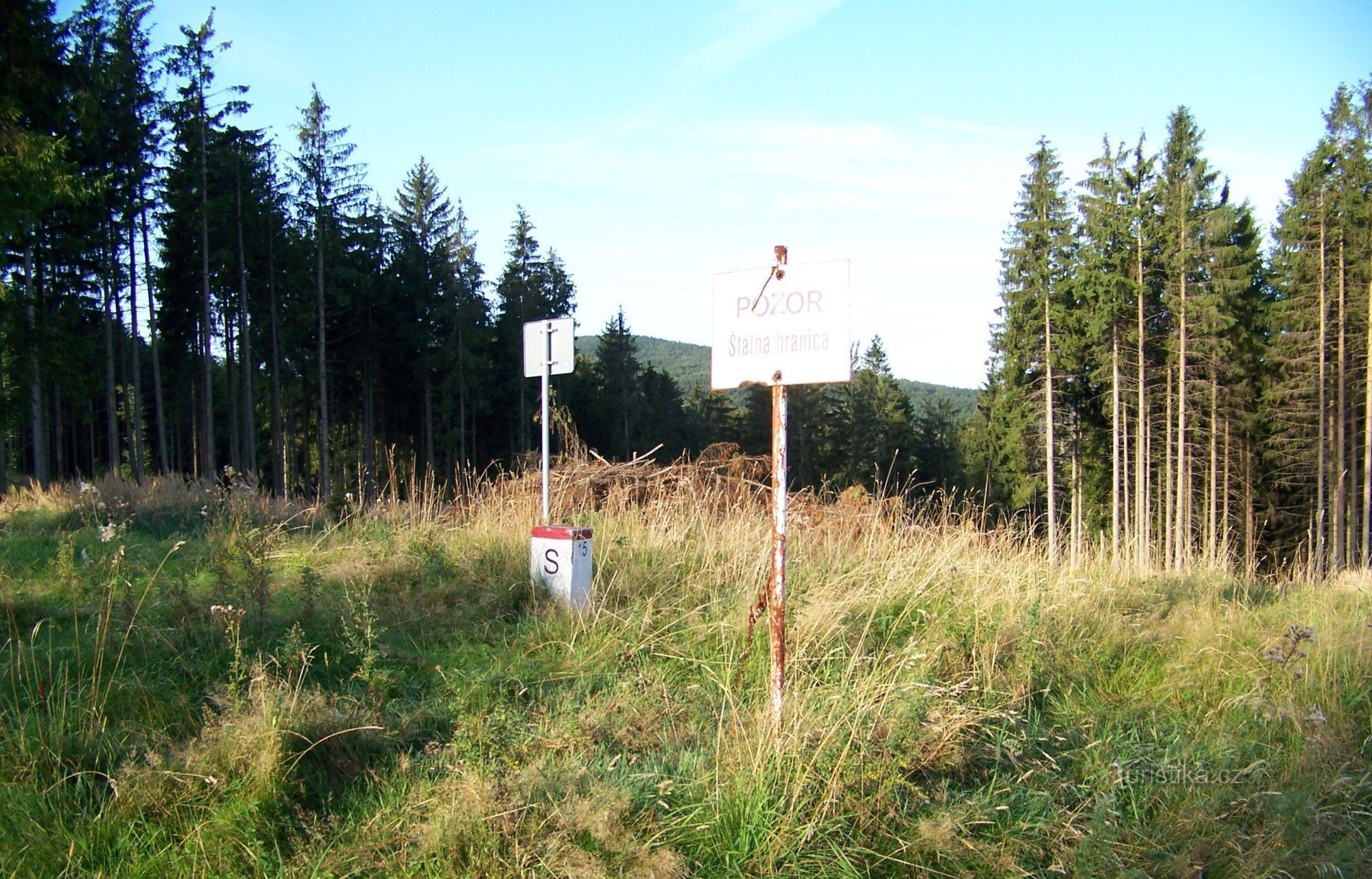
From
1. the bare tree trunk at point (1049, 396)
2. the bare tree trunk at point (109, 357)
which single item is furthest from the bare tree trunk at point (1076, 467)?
the bare tree trunk at point (109, 357)

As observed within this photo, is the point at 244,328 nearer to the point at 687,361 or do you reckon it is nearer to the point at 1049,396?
the point at 1049,396

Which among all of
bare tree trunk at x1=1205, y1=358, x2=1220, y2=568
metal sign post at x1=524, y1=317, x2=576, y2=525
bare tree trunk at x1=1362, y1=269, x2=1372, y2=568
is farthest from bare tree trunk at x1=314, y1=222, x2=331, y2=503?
bare tree trunk at x1=1362, y1=269, x2=1372, y2=568

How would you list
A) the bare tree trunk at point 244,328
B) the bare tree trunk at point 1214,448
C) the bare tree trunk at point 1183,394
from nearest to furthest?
the bare tree trunk at point 244,328 → the bare tree trunk at point 1183,394 → the bare tree trunk at point 1214,448

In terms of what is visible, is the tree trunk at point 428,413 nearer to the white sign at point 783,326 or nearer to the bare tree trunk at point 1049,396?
the bare tree trunk at point 1049,396

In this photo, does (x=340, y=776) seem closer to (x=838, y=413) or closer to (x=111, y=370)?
(x=111, y=370)

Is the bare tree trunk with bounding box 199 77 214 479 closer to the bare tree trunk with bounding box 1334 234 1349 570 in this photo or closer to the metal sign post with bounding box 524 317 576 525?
the metal sign post with bounding box 524 317 576 525

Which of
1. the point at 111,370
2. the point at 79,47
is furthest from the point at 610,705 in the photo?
the point at 111,370

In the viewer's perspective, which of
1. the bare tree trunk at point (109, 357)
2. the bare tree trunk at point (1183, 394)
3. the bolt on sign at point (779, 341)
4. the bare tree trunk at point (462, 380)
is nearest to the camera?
the bolt on sign at point (779, 341)

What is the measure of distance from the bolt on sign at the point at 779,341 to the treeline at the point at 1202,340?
90.2 feet

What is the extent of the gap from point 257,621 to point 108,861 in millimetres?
2386

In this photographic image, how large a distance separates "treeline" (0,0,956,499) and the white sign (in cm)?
645

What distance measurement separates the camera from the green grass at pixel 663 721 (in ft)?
10.8

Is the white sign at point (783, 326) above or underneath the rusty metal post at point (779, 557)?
above

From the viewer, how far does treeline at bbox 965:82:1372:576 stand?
30.0 meters
